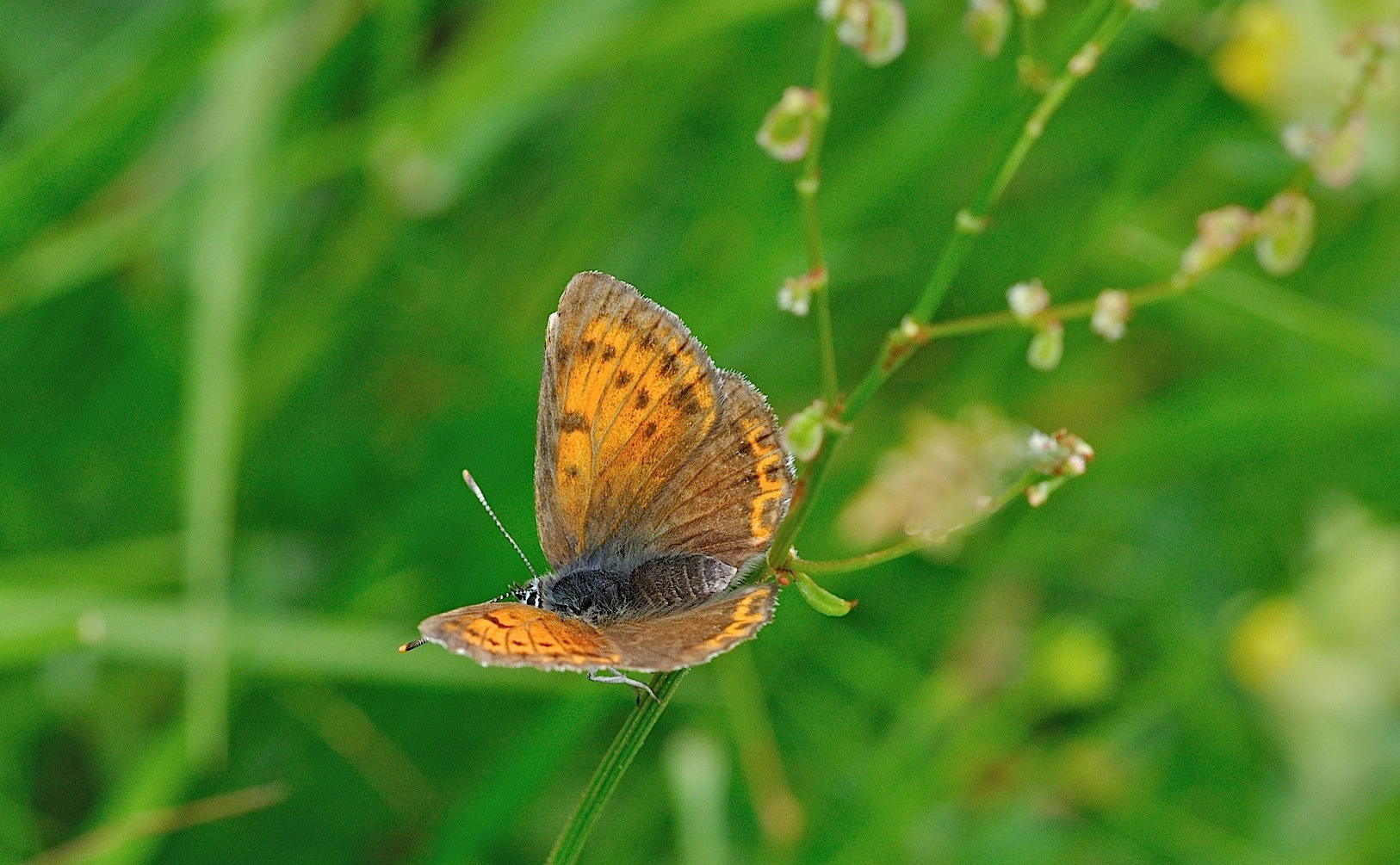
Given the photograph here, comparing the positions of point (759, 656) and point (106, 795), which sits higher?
point (106, 795)

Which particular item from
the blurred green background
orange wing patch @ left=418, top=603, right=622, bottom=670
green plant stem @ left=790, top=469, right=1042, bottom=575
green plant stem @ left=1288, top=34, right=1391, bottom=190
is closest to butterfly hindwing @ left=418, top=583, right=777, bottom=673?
orange wing patch @ left=418, top=603, right=622, bottom=670

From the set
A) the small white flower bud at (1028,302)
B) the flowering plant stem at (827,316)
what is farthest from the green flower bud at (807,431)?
the small white flower bud at (1028,302)

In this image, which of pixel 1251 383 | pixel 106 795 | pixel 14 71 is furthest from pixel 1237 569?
pixel 14 71

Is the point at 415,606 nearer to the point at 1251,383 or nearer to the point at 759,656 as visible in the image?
the point at 759,656

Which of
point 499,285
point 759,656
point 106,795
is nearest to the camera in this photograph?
point 106,795

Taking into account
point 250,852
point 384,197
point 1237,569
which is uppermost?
point 384,197

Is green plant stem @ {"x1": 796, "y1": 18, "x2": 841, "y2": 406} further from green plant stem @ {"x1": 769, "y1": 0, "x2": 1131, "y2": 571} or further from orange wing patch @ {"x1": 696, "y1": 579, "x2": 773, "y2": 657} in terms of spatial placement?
orange wing patch @ {"x1": 696, "y1": 579, "x2": 773, "y2": 657}

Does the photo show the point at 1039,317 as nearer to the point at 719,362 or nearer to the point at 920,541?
the point at 920,541
